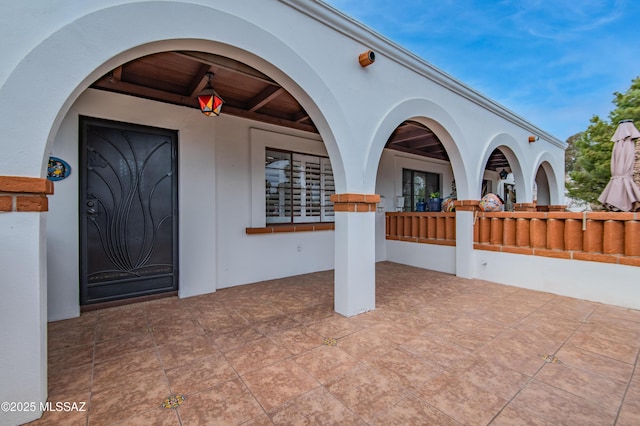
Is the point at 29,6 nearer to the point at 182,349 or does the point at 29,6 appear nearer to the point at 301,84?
the point at 301,84

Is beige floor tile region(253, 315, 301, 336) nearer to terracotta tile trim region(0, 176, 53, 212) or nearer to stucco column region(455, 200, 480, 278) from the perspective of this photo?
terracotta tile trim region(0, 176, 53, 212)

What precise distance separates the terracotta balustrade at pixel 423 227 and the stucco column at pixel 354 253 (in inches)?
110

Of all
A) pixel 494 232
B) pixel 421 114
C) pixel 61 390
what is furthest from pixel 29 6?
pixel 494 232

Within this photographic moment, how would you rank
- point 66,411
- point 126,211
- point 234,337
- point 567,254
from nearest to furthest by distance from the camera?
point 66,411, point 234,337, point 126,211, point 567,254

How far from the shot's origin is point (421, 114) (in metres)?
3.86

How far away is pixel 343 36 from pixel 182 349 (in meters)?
3.59

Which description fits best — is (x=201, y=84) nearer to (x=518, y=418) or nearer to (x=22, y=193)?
(x=22, y=193)

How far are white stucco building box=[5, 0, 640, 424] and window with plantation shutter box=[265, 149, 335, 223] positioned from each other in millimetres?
85

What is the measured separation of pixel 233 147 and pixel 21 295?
10.5 feet

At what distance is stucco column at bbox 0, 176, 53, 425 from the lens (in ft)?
4.93

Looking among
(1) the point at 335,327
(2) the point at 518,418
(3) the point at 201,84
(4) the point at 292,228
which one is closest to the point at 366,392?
(2) the point at 518,418

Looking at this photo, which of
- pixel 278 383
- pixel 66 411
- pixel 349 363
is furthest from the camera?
pixel 349 363

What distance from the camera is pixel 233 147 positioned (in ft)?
14.2

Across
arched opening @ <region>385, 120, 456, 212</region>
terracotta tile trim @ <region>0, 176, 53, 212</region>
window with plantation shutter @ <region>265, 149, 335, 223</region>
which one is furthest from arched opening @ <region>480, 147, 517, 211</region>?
terracotta tile trim @ <region>0, 176, 53, 212</region>
